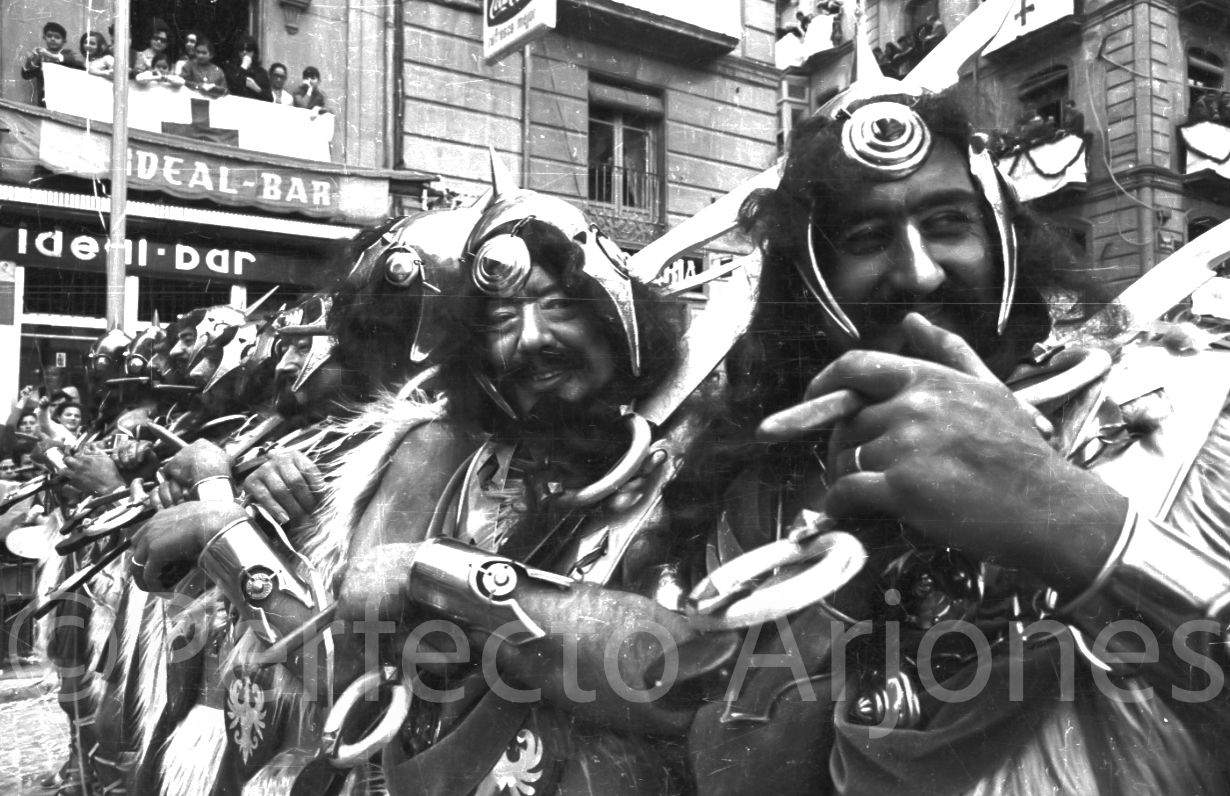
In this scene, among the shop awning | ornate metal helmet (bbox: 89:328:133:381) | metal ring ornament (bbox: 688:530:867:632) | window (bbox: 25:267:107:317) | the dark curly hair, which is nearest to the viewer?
metal ring ornament (bbox: 688:530:867:632)

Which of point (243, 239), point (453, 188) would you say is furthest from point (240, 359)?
point (453, 188)

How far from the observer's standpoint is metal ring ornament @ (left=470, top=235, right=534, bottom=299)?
1.91m

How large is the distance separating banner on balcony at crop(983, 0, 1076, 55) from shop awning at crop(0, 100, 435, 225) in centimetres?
113

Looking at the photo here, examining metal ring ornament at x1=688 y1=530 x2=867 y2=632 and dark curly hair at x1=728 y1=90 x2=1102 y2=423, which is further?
dark curly hair at x1=728 y1=90 x2=1102 y2=423

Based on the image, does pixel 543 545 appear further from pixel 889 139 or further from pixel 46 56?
pixel 46 56

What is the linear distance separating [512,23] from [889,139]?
76 centimetres

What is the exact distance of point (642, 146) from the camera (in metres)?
1.93

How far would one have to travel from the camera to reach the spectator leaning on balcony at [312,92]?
2238 mm

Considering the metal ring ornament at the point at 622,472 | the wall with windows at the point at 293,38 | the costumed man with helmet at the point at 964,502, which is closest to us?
the costumed man with helmet at the point at 964,502

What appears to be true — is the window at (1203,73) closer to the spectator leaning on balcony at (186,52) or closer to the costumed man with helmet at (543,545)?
the costumed man with helmet at (543,545)

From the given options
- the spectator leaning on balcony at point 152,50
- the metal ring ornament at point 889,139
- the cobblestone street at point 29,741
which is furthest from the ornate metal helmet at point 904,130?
the cobblestone street at point 29,741

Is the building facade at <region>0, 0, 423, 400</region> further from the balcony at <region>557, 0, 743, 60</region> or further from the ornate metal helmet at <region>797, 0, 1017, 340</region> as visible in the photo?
the ornate metal helmet at <region>797, 0, 1017, 340</region>

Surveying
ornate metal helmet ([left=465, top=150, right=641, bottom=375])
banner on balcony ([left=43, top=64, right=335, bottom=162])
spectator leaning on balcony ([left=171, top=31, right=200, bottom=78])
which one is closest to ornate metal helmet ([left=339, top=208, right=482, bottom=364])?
ornate metal helmet ([left=465, top=150, right=641, bottom=375])

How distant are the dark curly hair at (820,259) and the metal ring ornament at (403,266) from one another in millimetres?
860
